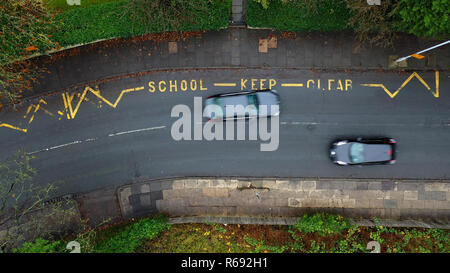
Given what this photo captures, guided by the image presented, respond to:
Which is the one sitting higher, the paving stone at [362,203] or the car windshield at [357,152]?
the car windshield at [357,152]

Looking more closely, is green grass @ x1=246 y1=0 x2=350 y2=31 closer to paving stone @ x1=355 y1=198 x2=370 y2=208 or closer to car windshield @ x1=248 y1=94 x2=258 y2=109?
car windshield @ x1=248 y1=94 x2=258 y2=109

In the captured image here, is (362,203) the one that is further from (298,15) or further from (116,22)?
(116,22)

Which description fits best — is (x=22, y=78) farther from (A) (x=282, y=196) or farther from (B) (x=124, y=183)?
(A) (x=282, y=196)

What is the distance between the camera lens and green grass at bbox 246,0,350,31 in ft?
69.5

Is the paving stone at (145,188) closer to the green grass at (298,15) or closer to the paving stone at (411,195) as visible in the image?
the green grass at (298,15)

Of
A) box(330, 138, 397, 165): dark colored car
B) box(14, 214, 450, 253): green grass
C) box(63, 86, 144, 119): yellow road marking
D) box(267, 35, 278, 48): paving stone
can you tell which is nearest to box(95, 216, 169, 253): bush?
box(14, 214, 450, 253): green grass

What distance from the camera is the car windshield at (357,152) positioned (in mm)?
21875

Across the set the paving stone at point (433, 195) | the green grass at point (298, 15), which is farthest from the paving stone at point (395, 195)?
the green grass at point (298, 15)

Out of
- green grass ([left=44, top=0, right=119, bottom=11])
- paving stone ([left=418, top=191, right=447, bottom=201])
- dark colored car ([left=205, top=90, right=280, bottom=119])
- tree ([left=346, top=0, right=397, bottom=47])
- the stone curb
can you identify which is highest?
green grass ([left=44, top=0, right=119, bottom=11])

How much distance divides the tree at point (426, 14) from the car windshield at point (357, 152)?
783 centimetres

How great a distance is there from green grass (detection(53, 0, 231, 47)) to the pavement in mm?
1076

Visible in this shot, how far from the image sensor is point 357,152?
2194cm

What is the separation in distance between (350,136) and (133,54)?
53.6ft
